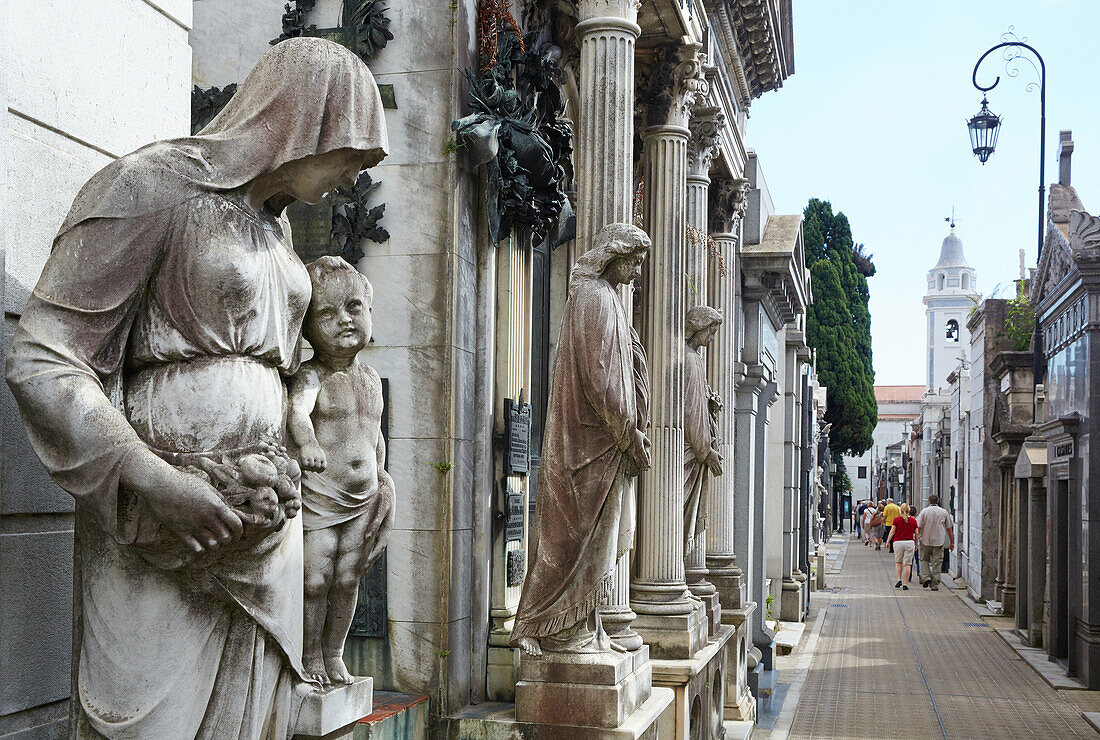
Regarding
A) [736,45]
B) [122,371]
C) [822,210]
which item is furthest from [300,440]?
[822,210]

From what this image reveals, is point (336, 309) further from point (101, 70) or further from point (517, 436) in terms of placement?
point (517, 436)

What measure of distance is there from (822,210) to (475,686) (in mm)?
45440

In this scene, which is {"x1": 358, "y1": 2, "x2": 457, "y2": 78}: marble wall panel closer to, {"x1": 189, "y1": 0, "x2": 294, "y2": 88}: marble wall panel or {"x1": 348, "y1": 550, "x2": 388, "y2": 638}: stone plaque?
{"x1": 189, "y1": 0, "x2": 294, "y2": 88}: marble wall panel

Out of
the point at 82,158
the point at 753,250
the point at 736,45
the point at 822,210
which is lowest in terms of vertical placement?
the point at 82,158

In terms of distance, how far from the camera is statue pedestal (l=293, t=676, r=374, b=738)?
8.46 feet

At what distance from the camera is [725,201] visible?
14.7 metres

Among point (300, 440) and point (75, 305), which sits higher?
point (75, 305)

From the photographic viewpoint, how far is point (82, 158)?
2.91m

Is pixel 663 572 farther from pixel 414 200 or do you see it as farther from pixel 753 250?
pixel 753 250

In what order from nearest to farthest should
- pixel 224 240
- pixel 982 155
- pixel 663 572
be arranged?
pixel 224 240 < pixel 663 572 < pixel 982 155

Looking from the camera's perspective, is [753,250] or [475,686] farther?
[753,250]

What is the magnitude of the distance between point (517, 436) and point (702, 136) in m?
5.81

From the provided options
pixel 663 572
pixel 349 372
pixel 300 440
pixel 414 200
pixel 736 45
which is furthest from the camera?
pixel 736 45

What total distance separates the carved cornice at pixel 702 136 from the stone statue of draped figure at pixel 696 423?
2.19m
